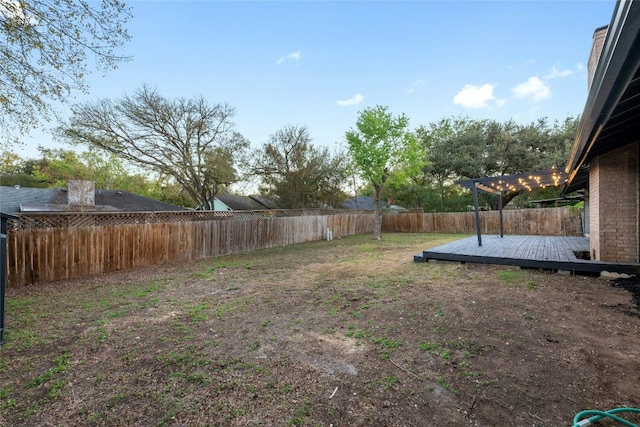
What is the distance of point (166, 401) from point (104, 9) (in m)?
5.56

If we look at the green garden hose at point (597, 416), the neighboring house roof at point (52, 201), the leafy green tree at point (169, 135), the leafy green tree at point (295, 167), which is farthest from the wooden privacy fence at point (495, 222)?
the neighboring house roof at point (52, 201)

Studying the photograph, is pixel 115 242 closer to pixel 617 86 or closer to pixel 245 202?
pixel 617 86

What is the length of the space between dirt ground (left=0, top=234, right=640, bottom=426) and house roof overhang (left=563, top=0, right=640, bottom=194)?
2317mm

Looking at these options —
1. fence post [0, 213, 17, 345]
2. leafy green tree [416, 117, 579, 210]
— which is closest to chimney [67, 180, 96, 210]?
fence post [0, 213, 17, 345]

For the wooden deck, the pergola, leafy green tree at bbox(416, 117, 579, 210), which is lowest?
the wooden deck

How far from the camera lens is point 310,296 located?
15.0 feet

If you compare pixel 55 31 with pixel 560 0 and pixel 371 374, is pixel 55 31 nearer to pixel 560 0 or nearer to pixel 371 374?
pixel 371 374

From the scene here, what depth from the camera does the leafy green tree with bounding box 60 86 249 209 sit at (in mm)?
14969

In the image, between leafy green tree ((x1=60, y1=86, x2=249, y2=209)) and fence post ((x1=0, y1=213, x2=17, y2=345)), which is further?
leafy green tree ((x1=60, y1=86, x2=249, y2=209))

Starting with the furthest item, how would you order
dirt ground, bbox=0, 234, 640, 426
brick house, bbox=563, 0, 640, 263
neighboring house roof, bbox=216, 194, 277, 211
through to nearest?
1. neighboring house roof, bbox=216, 194, 277, 211
2. brick house, bbox=563, 0, 640, 263
3. dirt ground, bbox=0, 234, 640, 426

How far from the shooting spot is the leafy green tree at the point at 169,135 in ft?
49.1

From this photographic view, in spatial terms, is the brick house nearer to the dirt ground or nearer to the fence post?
the dirt ground

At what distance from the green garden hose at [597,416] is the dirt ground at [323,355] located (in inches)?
3.8

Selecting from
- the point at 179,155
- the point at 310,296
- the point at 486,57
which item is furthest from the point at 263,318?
the point at 179,155
